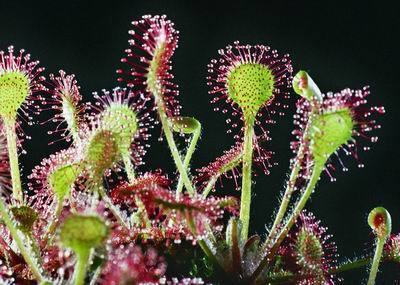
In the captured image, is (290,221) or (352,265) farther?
(352,265)

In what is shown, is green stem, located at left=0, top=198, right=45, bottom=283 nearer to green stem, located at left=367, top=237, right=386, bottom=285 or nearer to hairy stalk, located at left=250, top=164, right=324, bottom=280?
hairy stalk, located at left=250, top=164, right=324, bottom=280

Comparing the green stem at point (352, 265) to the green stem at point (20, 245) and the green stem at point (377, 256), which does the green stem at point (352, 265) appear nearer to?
the green stem at point (377, 256)

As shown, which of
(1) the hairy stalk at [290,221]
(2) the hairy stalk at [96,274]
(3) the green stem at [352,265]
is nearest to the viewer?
(2) the hairy stalk at [96,274]

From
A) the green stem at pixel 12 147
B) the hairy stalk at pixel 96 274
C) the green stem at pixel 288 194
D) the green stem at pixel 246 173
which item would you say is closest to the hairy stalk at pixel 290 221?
the green stem at pixel 288 194

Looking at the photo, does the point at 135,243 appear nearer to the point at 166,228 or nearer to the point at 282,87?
the point at 166,228

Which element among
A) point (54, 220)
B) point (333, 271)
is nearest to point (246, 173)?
point (333, 271)

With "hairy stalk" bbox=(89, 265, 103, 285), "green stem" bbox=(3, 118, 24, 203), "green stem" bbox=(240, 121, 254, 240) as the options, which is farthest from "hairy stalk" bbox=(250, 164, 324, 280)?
A: "green stem" bbox=(3, 118, 24, 203)

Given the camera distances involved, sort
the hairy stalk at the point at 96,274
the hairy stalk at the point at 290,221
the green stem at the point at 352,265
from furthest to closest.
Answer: the green stem at the point at 352,265 → the hairy stalk at the point at 290,221 → the hairy stalk at the point at 96,274

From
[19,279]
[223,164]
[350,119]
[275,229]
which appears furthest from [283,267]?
[19,279]

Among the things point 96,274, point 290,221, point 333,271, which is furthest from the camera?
point 333,271

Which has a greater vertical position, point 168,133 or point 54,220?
point 168,133

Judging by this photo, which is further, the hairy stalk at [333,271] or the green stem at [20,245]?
the hairy stalk at [333,271]

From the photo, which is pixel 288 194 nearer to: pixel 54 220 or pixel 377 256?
pixel 377 256
